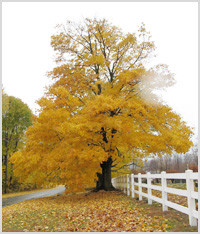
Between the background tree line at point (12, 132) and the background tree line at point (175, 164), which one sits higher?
the background tree line at point (12, 132)

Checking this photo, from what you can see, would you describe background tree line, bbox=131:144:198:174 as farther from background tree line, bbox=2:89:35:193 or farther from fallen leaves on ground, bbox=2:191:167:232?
background tree line, bbox=2:89:35:193

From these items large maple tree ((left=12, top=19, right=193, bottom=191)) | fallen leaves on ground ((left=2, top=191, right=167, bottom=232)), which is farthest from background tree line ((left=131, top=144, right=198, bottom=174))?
fallen leaves on ground ((left=2, top=191, right=167, bottom=232))

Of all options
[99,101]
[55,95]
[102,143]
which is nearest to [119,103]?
[99,101]

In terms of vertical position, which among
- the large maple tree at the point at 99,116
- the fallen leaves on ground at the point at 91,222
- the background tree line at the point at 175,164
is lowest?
the background tree line at the point at 175,164

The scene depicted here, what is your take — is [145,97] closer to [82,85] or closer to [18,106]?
[82,85]

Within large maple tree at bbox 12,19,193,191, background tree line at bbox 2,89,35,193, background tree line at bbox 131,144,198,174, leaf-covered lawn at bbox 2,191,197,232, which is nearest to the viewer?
leaf-covered lawn at bbox 2,191,197,232

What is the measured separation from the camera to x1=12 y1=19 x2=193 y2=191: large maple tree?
11586mm

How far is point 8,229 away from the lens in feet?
24.3

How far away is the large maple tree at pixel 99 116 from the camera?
456 inches

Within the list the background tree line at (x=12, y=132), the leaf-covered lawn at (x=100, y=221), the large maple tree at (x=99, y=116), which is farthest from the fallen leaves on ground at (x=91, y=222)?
the background tree line at (x=12, y=132)

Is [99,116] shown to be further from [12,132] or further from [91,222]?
[12,132]

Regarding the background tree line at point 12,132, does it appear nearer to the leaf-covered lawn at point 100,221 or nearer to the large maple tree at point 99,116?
the large maple tree at point 99,116

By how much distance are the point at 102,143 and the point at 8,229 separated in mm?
6736

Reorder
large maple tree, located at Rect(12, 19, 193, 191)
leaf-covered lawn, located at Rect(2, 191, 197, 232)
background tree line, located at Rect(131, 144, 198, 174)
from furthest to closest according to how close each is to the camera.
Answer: background tree line, located at Rect(131, 144, 198, 174)
large maple tree, located at Rect(12, 19, 193, 191)
leaf-covered lawn, located at Rect(2, 191, 197, 232)
